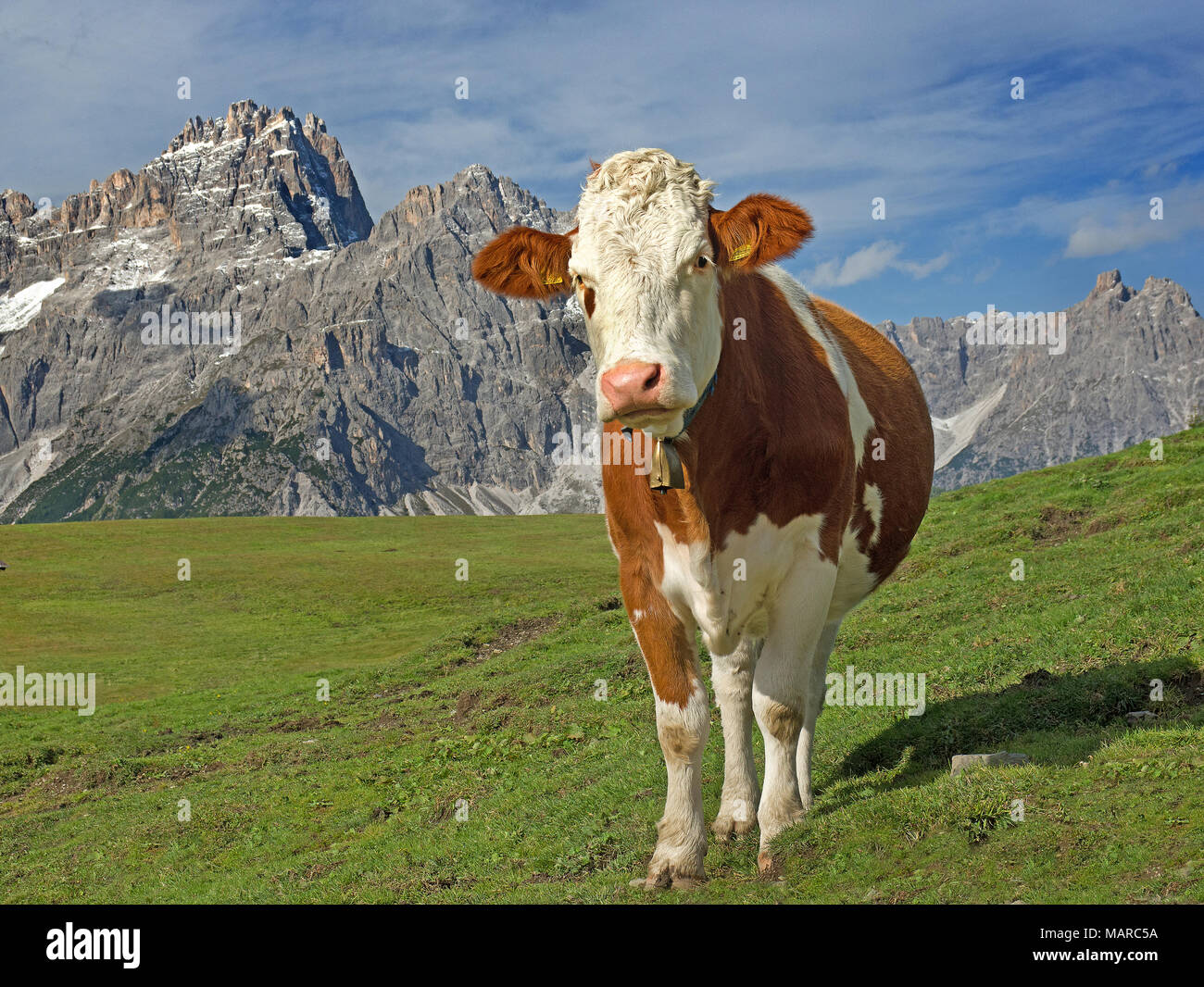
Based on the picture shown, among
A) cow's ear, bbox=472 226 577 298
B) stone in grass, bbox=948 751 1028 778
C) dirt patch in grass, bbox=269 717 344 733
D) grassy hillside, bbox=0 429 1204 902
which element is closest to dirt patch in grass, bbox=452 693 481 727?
grassy hillside, bbox=0 429 1204 902

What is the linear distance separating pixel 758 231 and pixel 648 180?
2.45 ft

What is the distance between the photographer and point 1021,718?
10.0 meters

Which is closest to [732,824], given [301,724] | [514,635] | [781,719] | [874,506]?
[781,719]

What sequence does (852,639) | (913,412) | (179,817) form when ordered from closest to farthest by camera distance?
(913,412) → (179,817) → (852,639)

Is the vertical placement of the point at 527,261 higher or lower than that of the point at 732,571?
higher

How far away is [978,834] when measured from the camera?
6.80 metres

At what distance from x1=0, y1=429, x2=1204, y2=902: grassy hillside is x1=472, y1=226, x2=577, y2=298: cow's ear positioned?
163 inches

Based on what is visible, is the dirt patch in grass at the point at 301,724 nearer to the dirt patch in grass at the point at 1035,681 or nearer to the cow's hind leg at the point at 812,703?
the dirt patch in grass at the point at 1035,681

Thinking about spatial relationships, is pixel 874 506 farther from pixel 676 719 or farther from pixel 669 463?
pixel 669 463

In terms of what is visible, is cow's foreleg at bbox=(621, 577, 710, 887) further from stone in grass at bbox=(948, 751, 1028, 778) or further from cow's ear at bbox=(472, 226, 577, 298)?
stone in grass at bbox=(948, 751, 1028, 778)

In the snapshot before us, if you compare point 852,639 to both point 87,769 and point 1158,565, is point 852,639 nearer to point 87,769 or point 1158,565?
point 1158,565
